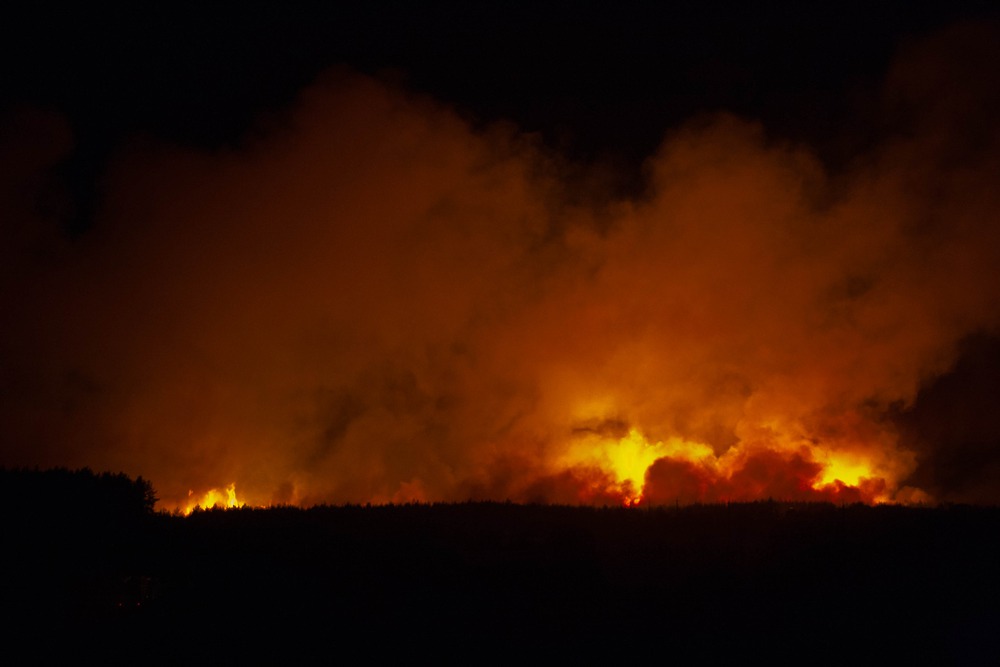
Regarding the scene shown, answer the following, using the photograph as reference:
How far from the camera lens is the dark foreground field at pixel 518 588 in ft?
31.3

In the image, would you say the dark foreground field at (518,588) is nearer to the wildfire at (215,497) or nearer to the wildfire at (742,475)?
the wildfire at (742,475)

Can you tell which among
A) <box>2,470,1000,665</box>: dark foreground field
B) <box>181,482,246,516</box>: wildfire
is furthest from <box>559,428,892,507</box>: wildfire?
<box>181,482,246,516</box>: wildfire

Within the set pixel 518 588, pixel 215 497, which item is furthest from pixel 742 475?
pixel 215 497

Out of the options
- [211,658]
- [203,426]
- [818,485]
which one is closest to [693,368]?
[818,485]

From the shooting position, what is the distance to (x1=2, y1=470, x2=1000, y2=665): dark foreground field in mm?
9547

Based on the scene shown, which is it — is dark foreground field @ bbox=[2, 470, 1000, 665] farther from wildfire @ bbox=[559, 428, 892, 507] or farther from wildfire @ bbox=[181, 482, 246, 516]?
wildfire @ bbox=[181, 482, 246, 516]

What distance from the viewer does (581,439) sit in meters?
20.0

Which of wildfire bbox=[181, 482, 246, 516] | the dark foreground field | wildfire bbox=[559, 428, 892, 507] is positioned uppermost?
wildfire bbox=[181, 482, 246, 516]

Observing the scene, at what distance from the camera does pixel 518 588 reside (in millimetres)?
10695

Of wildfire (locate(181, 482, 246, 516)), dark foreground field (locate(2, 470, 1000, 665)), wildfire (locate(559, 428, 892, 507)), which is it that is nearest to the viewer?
dark foreground field (locate(2, 470, 1000, 665))

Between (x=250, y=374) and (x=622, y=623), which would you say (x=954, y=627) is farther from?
(x=250, y=374)

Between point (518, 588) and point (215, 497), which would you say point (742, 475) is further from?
point (215, 497)

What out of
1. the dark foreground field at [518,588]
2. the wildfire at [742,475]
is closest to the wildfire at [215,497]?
the dark foreground field at [518,588]

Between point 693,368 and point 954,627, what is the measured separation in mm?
11173
